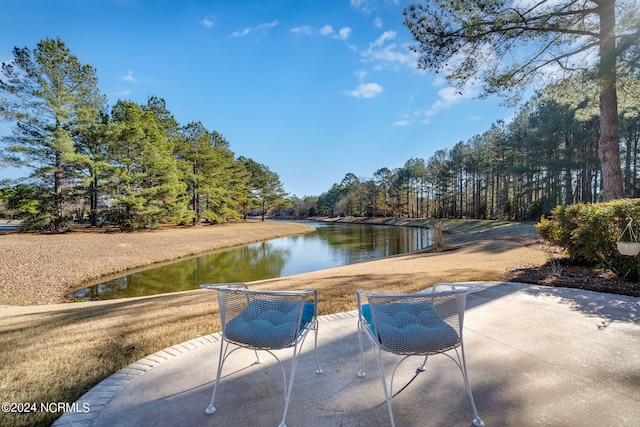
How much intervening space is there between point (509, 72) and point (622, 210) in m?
3.69

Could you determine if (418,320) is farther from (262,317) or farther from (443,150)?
(443,150)

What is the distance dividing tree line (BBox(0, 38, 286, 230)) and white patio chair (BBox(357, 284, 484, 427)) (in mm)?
18567

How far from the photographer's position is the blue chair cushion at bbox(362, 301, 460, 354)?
1432 mm

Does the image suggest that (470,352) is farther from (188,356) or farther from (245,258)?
(245,258)

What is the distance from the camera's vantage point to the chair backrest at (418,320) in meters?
1.43

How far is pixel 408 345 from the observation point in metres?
1.42

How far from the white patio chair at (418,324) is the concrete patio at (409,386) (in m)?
0.21

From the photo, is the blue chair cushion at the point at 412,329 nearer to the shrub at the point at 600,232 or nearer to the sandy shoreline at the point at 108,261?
the sandy shoreline at the point at 108,261

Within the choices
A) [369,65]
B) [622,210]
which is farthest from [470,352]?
[369,65]

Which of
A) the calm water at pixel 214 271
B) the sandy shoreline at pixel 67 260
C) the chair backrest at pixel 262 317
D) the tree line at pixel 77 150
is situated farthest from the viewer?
the tree line at pixel 77 150

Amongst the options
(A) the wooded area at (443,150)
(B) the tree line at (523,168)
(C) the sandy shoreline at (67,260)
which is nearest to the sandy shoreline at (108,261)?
(C) the sandy shoreline at (67,260)

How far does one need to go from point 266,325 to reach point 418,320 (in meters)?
0.90

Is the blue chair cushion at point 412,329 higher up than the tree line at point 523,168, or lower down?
lower down

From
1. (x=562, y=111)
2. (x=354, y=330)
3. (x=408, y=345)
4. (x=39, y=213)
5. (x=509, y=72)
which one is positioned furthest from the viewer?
(x=562, y=111)
